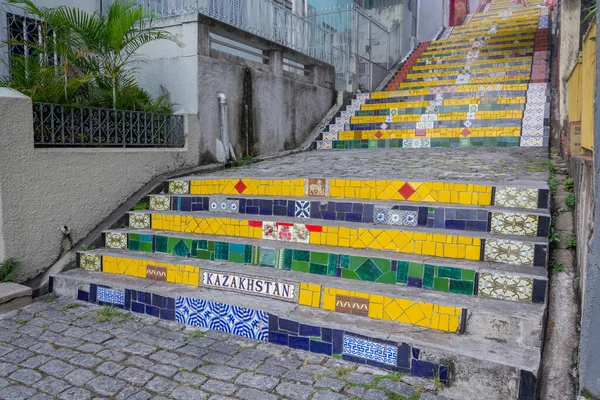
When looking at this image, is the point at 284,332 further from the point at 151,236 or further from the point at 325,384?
the point at 151,236

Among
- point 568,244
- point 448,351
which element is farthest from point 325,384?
point 568,244

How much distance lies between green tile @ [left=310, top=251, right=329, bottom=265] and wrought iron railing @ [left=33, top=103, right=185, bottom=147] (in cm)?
267

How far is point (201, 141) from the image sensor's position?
6363 millimetres

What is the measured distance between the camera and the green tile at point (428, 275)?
334cm

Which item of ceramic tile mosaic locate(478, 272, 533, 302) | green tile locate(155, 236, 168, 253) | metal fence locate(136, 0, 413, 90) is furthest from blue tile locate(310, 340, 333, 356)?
metal fence locate(136, 0, 413, 90)

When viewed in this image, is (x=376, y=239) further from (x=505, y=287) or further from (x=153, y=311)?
(x=153, y=311)

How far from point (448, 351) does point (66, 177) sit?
3761 millimetres

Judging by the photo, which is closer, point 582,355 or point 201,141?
point 582,355

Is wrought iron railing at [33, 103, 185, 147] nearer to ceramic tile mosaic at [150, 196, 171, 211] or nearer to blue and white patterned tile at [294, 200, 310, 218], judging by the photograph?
ceramic tile mosaic at [150, 196, 171, 211]

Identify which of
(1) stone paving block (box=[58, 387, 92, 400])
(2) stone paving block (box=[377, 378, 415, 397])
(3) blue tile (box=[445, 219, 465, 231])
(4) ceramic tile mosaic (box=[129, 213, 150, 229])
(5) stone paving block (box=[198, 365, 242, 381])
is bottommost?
(1) stone paving block (box=[58, 387, 92, 400])

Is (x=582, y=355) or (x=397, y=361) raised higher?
(x=582, y=355)

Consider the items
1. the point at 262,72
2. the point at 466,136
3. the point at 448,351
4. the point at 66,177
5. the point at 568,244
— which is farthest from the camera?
the point at 466,136

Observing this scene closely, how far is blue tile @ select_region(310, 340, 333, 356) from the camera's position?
3062 millimetres

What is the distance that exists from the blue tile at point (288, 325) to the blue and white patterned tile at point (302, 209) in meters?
1.42
